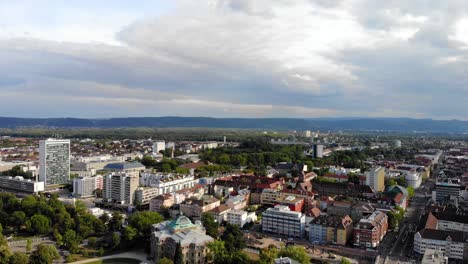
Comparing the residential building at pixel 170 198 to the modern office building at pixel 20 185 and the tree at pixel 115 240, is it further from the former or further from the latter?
the modern office building at pixel 20 185

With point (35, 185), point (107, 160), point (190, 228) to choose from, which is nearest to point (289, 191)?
point (190, 228)

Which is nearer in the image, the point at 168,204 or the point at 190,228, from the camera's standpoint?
the point at 190,228

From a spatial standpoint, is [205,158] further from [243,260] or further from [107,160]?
[243,260]

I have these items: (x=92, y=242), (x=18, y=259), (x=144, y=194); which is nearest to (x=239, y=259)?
(x=92, y=242)

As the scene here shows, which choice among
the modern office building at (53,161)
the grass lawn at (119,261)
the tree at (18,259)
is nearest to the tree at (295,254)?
the grass lawn at (119,261)

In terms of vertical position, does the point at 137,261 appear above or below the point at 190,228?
below

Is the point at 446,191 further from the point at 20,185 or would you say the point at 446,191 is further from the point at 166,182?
the point at 20,185
